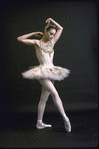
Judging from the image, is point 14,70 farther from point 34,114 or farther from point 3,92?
point 34,114

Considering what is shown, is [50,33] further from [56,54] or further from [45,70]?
[56,54]

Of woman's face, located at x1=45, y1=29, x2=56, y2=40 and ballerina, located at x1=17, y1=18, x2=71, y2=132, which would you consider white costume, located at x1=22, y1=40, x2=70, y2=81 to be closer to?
ballerina, located at x1=17, y1=18, x2=71, y2=132

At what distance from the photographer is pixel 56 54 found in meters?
4.19

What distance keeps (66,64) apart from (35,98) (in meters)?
0.95

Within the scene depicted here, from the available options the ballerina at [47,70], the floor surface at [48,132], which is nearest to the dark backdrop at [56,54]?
the floor surface at [48,132]

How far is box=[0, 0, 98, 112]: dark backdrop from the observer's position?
13.2 ft

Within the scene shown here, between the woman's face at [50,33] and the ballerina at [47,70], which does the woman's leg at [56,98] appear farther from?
the woman's face at [50,33]

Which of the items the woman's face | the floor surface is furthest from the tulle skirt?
the floor surface

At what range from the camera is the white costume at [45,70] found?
272cm

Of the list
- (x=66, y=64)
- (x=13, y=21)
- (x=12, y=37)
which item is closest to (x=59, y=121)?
(x=66, y=64)

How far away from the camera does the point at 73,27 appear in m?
4.27

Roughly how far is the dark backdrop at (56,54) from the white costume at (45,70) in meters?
1.21

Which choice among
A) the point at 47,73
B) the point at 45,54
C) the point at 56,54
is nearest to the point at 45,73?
the point at 47,73

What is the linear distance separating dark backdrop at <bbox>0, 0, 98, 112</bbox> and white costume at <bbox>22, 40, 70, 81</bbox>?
47.6 inches
